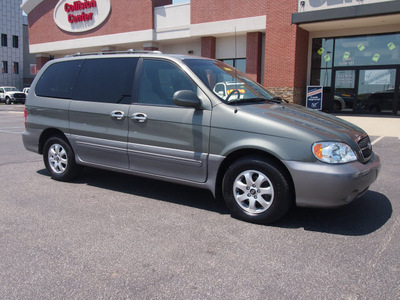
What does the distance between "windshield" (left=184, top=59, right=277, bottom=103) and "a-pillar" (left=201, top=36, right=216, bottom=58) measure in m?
16.7

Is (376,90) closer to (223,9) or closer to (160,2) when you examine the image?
(223,9)

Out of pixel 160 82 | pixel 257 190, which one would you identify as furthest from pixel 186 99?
pixel 257 190

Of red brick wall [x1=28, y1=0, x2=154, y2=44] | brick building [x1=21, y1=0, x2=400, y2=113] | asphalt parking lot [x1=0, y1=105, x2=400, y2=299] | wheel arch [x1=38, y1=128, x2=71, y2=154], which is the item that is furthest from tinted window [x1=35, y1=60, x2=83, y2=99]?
red brick wall [x1=28, y1=0, x2=154, y2=44]

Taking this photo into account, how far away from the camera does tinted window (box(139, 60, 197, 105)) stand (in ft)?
15.3

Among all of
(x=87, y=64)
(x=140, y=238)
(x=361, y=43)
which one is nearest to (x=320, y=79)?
(x=361, y=43)

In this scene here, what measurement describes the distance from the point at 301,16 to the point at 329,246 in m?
15.6

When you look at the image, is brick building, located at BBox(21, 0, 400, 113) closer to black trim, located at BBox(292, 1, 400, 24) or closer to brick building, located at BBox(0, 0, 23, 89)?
black trim, located at BBox(292, 1, 400, 24)

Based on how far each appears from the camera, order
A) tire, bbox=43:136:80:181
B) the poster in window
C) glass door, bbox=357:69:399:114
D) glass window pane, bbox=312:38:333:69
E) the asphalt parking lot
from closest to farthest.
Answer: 1. the asphalt parking lot
2. tire, bbox=43:136:80:181
3. the poster in window
4. glass door, bbox=357:69:399:114
5. glass window pane, bbox=312:38:333:69

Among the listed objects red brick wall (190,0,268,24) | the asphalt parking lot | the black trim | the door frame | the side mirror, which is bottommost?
the asphalt parking lot

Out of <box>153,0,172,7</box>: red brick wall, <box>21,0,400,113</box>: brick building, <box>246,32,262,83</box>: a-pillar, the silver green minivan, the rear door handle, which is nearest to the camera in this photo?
the silver green minivan

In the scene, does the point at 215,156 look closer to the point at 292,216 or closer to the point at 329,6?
the point at 292,216

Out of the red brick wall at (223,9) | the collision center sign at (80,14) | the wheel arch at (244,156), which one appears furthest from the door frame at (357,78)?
the wheel arch at (244,156)

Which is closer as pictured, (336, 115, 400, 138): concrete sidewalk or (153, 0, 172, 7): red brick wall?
(336, 115, 400, 138): concrete sidewalk

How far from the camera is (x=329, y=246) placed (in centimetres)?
357
